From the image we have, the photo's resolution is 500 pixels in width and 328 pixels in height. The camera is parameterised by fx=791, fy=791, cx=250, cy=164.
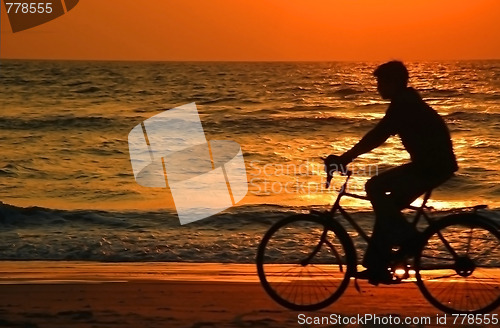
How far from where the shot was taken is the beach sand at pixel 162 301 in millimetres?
5859

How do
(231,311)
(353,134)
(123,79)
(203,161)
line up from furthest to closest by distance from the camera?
(123,79) → (353,134) → (203,161) → (231,311)

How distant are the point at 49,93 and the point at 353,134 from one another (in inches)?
786

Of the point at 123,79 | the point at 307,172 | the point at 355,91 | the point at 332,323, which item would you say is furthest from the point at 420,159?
the point at 123,79

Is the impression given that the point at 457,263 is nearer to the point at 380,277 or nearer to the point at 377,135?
the point at 380,277

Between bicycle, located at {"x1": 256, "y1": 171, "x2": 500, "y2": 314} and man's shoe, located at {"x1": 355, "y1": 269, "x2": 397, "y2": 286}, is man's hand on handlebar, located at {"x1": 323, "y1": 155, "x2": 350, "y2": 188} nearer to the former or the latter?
bicycle, located at {"x1": 256, "y1": 171, "x2": 500, "y2": 314}

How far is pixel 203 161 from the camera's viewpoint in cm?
2306

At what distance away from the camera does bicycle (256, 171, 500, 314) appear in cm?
576

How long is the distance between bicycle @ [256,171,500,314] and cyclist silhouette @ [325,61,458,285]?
4.3 inches

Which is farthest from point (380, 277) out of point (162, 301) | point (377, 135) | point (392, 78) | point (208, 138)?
point (208, 138)

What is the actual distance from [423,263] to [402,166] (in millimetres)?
743

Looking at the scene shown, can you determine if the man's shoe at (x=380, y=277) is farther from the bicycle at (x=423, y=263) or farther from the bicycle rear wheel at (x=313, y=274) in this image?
the bicycle rear wheel at (x=313, y=274)

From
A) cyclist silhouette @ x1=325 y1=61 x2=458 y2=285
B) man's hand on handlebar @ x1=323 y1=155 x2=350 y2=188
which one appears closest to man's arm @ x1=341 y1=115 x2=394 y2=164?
cyclist silhouette @ x1=325 y1=61 x2=458 y2=285

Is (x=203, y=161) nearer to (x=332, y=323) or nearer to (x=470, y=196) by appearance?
(x=470, y=196)

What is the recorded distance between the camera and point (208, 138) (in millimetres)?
29984
